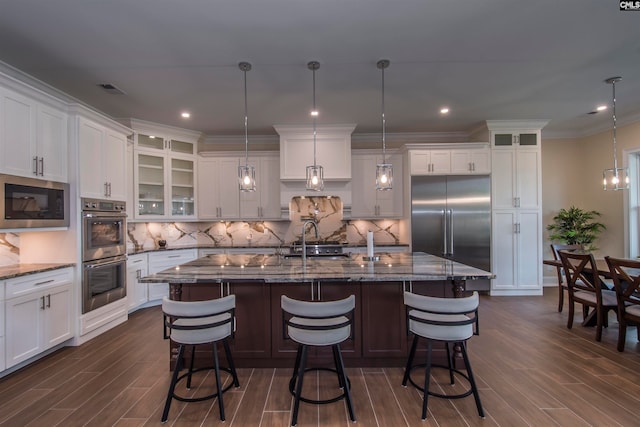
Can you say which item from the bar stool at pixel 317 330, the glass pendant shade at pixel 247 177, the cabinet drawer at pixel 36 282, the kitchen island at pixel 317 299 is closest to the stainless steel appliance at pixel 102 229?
the cabinet drawer at pixel 36 282

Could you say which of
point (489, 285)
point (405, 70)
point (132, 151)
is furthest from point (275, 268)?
point (489, 285)

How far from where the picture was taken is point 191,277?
230 cm

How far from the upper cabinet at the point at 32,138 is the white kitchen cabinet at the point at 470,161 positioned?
5.32 meters

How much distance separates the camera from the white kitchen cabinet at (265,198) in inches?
209

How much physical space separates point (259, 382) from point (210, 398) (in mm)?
435

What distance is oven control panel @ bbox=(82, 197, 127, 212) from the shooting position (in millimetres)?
3275

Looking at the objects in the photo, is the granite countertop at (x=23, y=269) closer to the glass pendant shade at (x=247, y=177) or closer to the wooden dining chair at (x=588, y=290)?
the glass pendant shade at (x=247, y=177)

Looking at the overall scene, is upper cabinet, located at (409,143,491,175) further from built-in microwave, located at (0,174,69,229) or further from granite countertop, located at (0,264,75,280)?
granite countertop, located at (0,264,75,280)

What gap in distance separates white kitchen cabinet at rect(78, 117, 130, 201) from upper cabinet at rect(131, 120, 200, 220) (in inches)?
31.0

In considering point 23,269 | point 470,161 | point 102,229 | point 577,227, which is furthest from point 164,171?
point 577,227

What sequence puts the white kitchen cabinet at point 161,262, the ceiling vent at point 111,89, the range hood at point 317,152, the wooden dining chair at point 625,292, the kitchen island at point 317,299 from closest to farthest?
the kitchen island at point 317,299, the wooden dining chair at point 625,292, the ceiling vent at point 111,89, the white kitchen cabinet at point 161,262, the range hood at point 317,152

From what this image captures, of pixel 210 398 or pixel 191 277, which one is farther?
pixel 191 277

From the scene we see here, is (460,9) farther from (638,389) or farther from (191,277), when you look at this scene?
(638,389)

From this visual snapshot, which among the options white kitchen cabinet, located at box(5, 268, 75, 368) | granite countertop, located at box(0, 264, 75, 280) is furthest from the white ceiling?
white kitchen cabinet, located at box(5, 268, 75, 368)
